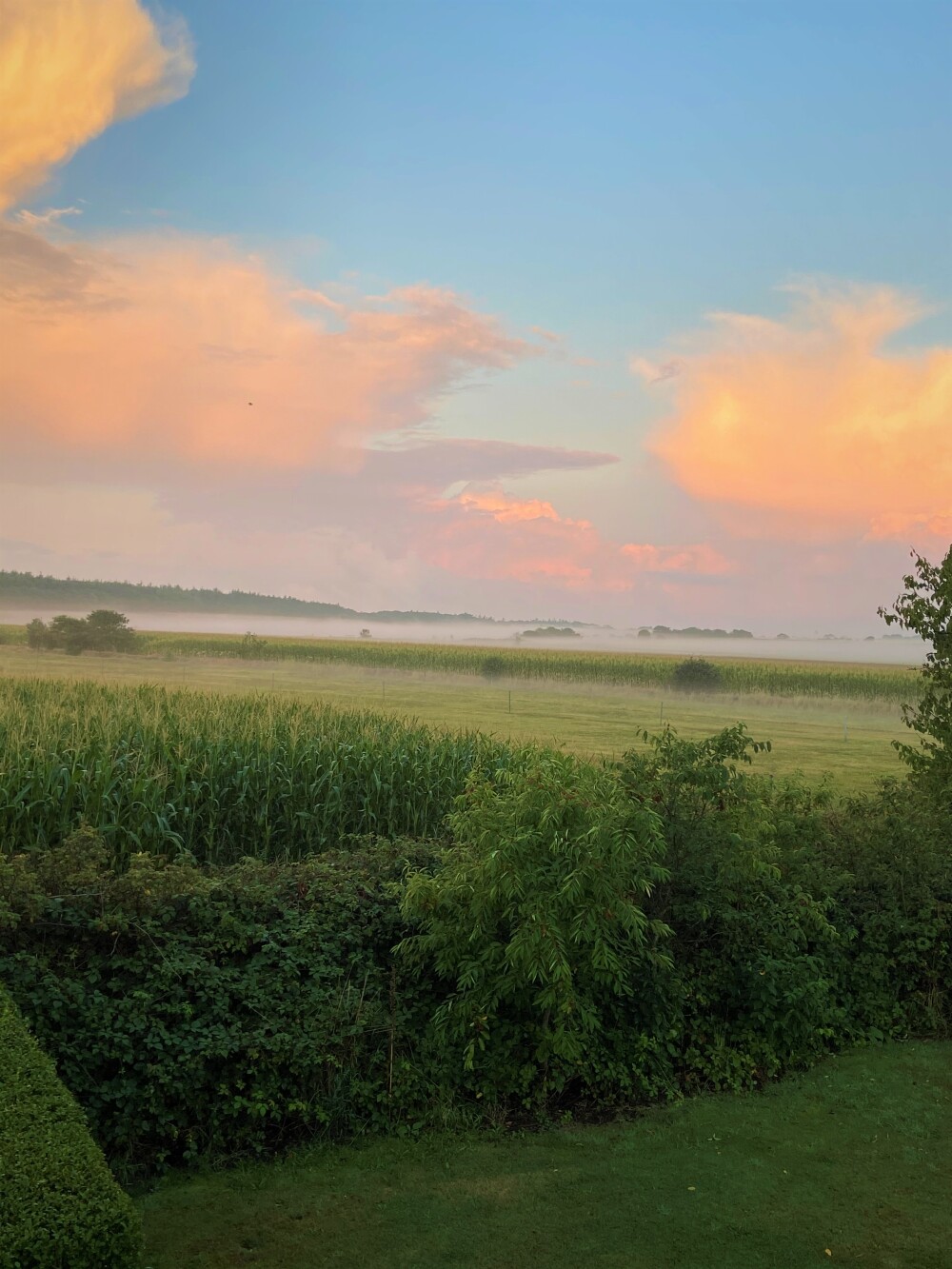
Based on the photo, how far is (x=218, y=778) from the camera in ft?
41.5

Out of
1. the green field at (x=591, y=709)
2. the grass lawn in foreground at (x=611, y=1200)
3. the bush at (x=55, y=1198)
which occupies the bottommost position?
the grass lawn in foreground at (x=611, y=1200)

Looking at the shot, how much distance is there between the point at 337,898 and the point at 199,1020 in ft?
4.30

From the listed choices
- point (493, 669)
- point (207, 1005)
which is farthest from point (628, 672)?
point (207, 1005)

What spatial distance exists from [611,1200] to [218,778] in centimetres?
834

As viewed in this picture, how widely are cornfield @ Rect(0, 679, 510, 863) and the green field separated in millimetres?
3322

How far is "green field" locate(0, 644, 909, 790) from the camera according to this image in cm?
2486

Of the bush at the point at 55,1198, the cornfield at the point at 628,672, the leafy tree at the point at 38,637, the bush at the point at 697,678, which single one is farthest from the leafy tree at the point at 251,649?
the bush at the point at 55,1198

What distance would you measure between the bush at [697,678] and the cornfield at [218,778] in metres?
41.8

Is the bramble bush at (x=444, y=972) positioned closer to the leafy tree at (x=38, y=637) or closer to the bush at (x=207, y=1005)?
the bush at (x=207, y=1005)

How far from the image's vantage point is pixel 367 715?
56.3 feet

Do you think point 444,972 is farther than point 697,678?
No

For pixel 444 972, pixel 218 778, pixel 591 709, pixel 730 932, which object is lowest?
pixel 591 709

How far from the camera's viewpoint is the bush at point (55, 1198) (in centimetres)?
335

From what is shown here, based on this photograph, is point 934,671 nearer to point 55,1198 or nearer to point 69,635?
point 55,1198
